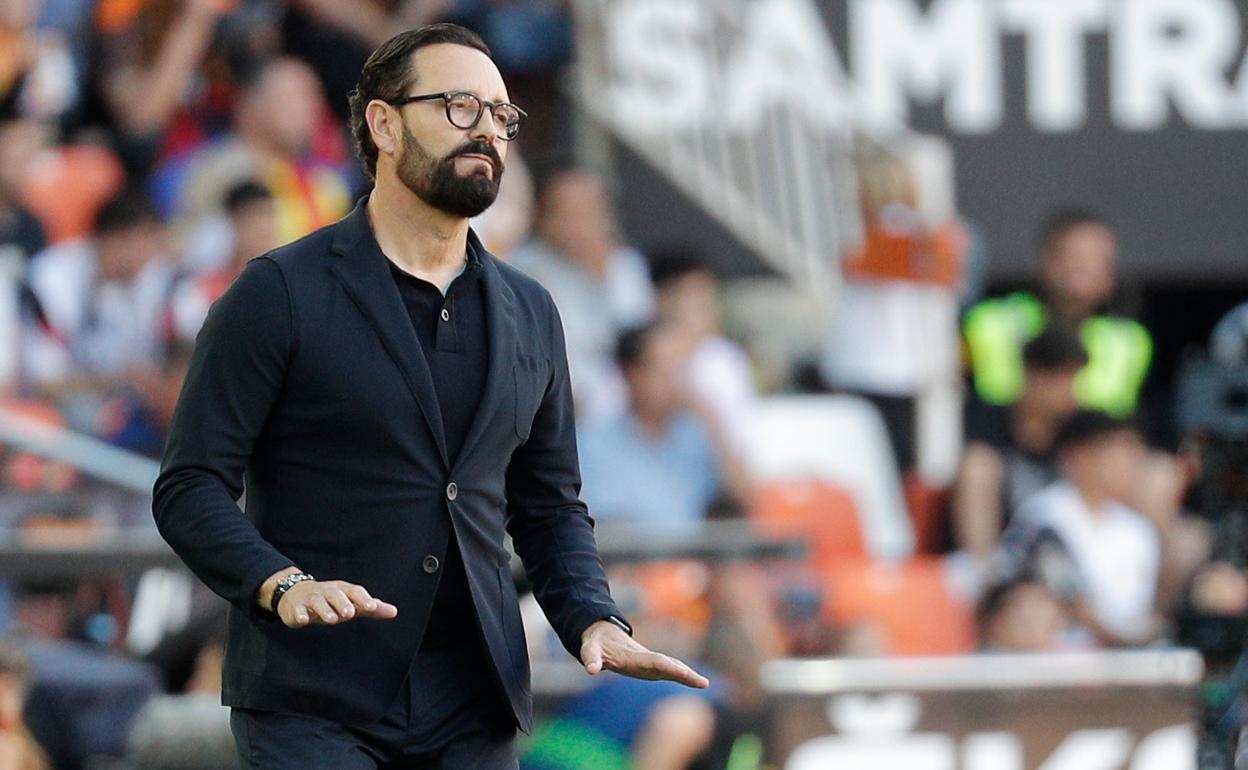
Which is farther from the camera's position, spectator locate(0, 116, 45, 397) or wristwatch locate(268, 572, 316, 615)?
spectator locate(0, 116, 45, 397)

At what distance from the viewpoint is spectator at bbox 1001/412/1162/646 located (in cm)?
909

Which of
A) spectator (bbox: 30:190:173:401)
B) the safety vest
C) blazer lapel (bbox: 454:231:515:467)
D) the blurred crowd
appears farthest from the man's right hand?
the safety vest

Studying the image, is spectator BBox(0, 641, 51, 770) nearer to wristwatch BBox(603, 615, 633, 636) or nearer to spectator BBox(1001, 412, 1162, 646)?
wristwatch BBox(603, 615, 633, 636)

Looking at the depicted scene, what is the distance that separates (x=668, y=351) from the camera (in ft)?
29.8

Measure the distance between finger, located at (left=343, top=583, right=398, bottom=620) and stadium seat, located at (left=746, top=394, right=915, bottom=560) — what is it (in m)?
6.65

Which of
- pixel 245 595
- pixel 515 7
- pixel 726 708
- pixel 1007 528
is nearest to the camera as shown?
pixel 245 595

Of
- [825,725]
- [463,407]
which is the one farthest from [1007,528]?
[463,407]

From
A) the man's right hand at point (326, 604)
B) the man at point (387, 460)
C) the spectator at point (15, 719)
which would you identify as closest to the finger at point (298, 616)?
the man's right hand at point (326, 604)

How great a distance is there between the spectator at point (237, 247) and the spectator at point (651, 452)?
1.53 metres

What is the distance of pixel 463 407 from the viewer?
349 centimetres

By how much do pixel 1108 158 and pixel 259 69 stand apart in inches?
177

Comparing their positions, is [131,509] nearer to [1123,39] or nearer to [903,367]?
[903,367]

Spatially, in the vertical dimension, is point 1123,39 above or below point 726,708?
above

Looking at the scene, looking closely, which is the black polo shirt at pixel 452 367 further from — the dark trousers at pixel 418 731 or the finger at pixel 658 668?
the finger at pixel 658 668
